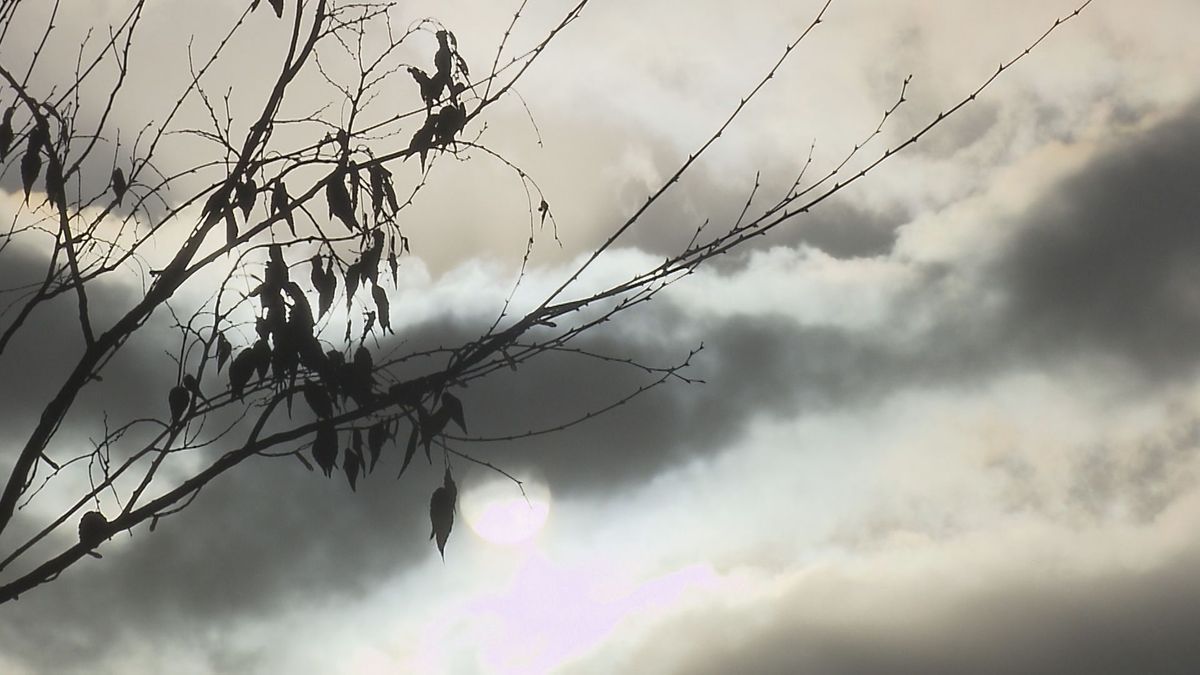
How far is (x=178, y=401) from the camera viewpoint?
467 centimetres

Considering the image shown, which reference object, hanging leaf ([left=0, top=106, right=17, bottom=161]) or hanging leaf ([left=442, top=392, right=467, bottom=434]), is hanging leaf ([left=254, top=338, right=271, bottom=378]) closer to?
hanging leaf ([left=442, top=392, right=467, bottom=434])

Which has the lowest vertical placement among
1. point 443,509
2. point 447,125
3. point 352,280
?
point 443,509

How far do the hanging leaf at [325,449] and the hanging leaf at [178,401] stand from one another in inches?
19.8

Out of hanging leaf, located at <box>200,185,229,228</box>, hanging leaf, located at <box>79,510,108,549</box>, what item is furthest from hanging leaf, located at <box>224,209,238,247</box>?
hanging leaf, located at <box>79,510,108,549</box>

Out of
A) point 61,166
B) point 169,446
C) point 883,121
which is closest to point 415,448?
point 169,446

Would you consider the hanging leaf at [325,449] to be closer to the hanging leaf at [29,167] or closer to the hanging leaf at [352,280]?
the hanging leaf at [352,280]

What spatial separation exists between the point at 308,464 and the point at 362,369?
41 cm

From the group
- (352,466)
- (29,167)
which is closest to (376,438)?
(352,466)

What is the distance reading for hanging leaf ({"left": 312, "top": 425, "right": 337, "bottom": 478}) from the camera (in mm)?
4609

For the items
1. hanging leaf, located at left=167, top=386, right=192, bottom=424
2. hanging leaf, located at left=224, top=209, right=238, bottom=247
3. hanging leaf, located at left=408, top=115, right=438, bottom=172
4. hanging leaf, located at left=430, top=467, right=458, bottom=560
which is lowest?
hanging leaf, located at left=430, top=467, right=458, bottom=560

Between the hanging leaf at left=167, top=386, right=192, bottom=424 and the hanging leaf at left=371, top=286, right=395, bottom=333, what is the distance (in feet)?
2.53

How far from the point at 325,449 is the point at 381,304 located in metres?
0.61

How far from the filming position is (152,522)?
4.56 m

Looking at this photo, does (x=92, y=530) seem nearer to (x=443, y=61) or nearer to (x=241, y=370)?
(x=241, y=370)
